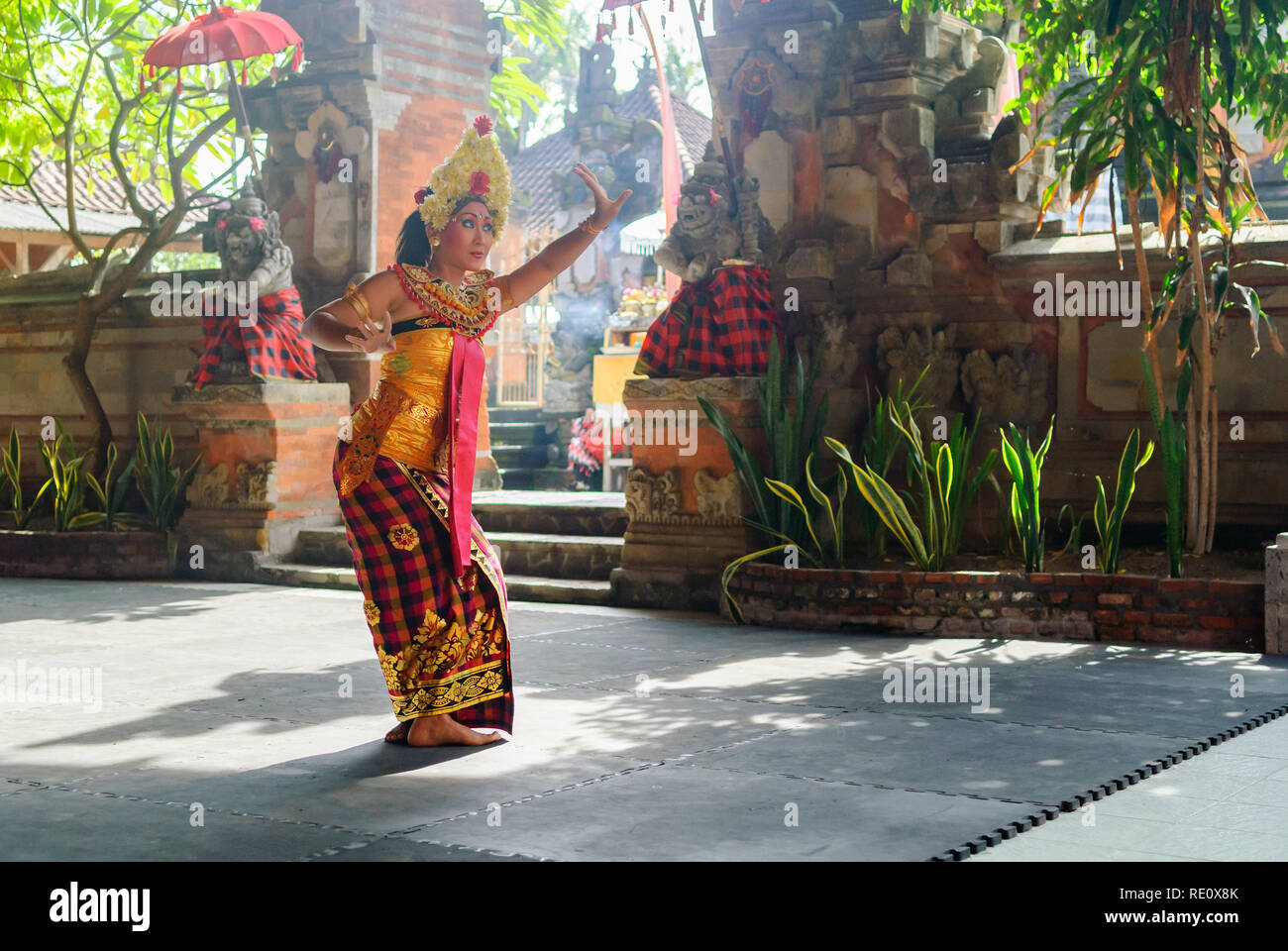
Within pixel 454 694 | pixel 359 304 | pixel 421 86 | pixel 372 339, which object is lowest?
pixel 454 694

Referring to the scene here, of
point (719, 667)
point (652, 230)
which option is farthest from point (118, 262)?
point (652, 230)

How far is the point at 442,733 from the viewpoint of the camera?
505 cm

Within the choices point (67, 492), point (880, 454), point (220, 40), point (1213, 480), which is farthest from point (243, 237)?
point (1213, 480)

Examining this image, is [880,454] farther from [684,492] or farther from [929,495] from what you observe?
[684,492]

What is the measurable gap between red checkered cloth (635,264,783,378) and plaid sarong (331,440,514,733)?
4.05m

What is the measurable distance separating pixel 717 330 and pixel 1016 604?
2.55 meters

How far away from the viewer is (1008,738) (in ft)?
16.7

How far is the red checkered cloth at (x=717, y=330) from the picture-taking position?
8.91m

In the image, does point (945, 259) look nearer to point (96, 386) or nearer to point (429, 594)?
point (429, 594)

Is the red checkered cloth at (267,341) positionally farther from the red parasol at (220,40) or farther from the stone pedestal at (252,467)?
the red parasol at (220,40)

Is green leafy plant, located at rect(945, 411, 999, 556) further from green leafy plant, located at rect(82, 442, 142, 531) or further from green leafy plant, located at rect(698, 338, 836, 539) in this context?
green leafy plant, located at rect(82, 442, 142, 531)

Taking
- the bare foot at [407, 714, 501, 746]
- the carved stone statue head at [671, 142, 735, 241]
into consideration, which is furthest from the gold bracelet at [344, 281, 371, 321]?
the carved stone statue head at [671, 142, 735, 241]

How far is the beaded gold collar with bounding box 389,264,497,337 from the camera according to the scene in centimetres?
520

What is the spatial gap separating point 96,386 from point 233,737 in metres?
7.69
